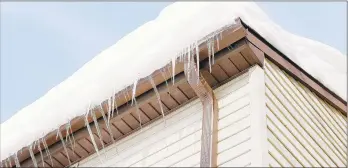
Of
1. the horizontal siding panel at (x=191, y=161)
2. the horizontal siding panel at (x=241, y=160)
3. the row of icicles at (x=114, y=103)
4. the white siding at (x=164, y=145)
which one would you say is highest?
the row of icicles at (x=114, y=103)

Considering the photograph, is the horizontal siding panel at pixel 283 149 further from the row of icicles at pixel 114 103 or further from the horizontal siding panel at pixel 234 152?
the row of icicles at pixel 114 103

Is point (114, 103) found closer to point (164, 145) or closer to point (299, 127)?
point (164, 145)

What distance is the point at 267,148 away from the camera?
4707 mm

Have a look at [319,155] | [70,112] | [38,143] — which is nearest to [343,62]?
[319,155]

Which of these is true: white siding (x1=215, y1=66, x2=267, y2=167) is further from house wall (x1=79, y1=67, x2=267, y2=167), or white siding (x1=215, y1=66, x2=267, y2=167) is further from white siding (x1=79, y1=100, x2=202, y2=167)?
white siding (x1=79, y1=100, x2=202, y2=167)

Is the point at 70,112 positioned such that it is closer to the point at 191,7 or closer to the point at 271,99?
the point at 191,7

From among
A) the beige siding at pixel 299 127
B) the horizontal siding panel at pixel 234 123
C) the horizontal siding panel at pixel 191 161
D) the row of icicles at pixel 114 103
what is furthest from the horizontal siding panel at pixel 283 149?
the row of icicles at pixel 114 103

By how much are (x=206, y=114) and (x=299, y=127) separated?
0.84 metres

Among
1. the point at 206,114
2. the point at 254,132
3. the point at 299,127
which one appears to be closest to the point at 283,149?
the point at 254,132

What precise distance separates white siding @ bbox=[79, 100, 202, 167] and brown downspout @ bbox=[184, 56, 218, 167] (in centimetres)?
13

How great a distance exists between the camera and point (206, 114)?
17.6ft

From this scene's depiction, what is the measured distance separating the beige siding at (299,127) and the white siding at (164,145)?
0.70 m

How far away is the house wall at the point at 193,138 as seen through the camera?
4883 millimetres

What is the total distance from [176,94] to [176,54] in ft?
1.49
